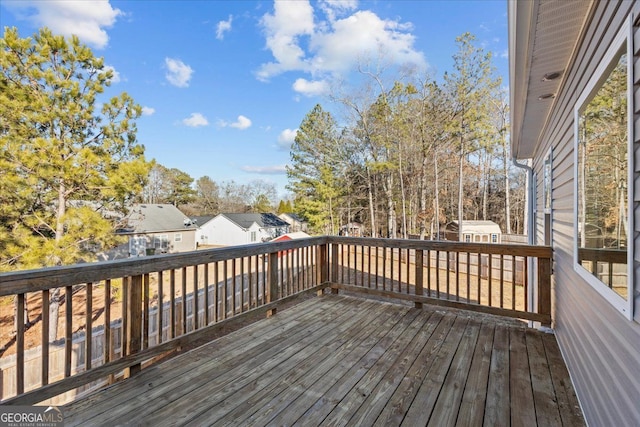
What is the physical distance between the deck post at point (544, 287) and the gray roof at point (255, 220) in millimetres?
21916

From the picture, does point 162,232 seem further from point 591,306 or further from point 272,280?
point 591,306

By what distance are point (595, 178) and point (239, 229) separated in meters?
23.1

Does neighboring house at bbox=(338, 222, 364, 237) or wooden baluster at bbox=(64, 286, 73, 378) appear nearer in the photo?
wooden baluster at bbox=(64, 286, 73, 378)

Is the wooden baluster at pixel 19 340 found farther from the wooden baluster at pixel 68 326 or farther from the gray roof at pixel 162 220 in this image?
the gray roof at pixel 162 220

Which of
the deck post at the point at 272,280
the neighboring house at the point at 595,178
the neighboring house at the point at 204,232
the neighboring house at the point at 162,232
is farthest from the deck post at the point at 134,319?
the neighboring house at the point at 204,232

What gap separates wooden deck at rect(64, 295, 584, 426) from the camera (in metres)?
1.79

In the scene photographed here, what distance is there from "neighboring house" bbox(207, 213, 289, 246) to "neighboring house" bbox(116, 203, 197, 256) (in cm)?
254

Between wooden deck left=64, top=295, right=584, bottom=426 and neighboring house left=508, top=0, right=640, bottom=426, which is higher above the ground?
neighboring house left=508, top=0, right=640, bottom=426

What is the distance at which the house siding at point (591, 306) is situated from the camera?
1156mm

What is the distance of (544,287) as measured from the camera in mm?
3145

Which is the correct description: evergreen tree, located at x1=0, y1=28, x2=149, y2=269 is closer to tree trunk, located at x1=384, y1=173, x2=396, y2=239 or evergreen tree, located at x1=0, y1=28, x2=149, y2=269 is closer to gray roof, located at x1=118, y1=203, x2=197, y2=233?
gray roof, located at x1=118, y1=203, x2=197, y2=233

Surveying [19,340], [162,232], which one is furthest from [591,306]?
[162,232]

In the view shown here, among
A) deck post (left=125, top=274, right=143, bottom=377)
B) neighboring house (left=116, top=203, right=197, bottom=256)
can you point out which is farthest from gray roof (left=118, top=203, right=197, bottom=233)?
deck post (left=125, top=274, right=143, bottom=377)

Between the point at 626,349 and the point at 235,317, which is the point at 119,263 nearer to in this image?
the point at 235,317
